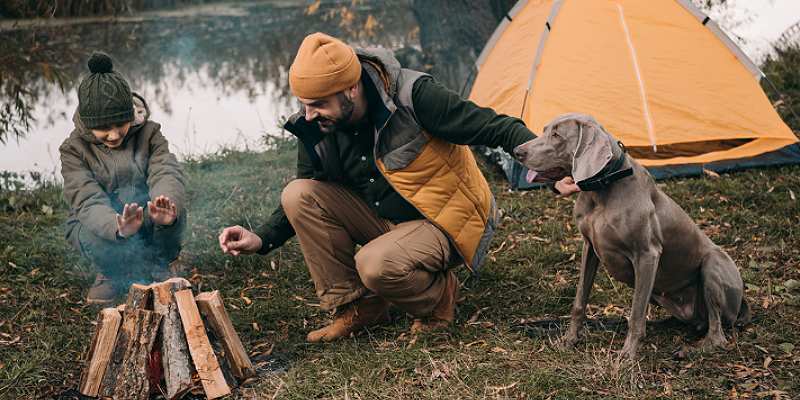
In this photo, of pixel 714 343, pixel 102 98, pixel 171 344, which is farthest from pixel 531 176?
pixel 102 98

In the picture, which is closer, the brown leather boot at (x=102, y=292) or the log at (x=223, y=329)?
the log at (x=223, y=329)

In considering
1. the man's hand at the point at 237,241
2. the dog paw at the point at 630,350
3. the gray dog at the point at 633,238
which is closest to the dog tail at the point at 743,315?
the gray dog at the point at 633,238

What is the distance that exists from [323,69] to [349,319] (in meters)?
1.29

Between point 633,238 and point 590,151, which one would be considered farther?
point 633,238

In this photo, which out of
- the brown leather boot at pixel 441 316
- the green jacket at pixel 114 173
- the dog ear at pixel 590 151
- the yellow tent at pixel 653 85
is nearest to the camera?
the dog ear at pixel 590 151

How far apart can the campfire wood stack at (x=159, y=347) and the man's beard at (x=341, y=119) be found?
2.99 feet

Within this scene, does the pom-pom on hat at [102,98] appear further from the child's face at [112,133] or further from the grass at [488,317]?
the grass at [488,317]

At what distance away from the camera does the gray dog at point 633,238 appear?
360cm

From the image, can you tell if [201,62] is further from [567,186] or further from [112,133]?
[567,186]

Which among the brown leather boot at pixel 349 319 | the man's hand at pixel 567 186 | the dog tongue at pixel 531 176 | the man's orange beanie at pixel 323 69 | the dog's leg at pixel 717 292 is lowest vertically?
the brown leather boot at pixel 349 319

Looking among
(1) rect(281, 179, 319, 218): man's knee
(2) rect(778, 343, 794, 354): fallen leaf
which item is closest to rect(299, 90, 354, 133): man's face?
A: (1) rect(281, 179, 319, 218): man's knee

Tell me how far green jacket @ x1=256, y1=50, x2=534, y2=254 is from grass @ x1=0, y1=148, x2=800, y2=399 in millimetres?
623

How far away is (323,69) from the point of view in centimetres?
382

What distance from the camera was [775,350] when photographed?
3975 millimetres
